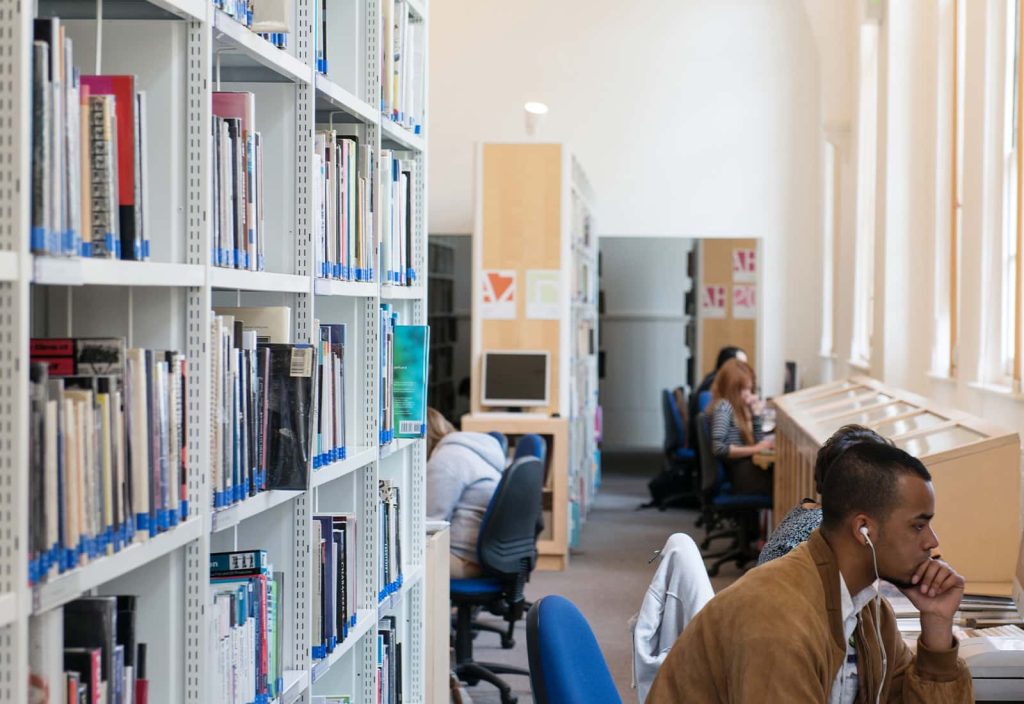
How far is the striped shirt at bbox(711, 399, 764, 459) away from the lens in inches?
313

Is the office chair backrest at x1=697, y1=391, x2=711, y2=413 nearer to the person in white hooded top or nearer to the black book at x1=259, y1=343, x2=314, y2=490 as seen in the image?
the person in white hooded top

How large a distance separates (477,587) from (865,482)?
321 centimetres

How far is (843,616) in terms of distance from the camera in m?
2.19

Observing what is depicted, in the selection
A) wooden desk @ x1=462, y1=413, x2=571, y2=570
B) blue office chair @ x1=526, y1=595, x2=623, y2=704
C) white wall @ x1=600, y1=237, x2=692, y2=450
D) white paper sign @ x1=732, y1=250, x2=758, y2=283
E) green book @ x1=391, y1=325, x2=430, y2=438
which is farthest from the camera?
white wall @ x1=600, y1=237, x2=692, y2=450

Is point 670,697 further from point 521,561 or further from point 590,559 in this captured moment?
point 590,559

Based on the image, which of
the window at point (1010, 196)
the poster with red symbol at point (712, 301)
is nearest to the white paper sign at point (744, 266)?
the poster with red symbol at point (712, 301)

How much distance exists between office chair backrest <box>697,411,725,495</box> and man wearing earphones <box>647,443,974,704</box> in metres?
5.55

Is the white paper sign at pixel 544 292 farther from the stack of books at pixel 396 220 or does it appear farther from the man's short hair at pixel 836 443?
the man's short hair at pixel 836 443

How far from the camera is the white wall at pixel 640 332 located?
47.8 ft

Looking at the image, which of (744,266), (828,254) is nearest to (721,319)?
(744,266)

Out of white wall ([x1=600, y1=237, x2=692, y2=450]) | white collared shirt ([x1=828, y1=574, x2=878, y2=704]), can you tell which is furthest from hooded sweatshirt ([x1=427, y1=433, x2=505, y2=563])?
white wall ([x1=600, y1=237, x2=692, y2=450])

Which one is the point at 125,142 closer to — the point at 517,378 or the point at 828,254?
the point at 517,378

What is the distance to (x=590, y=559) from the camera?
8477 mm

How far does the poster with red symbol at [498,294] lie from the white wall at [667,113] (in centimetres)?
404
